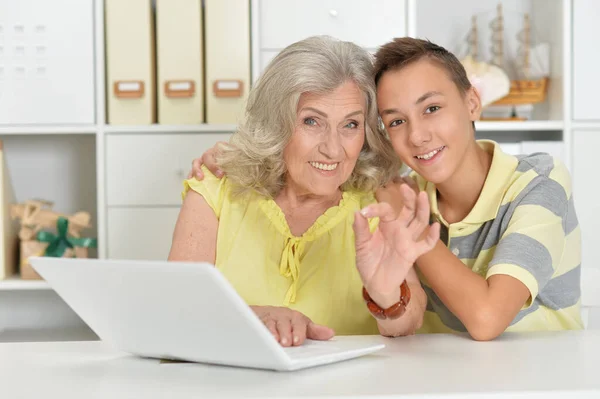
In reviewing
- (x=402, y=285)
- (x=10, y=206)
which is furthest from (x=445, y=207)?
(x=10, y=206)

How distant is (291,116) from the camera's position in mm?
1438

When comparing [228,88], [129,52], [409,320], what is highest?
[129,52]

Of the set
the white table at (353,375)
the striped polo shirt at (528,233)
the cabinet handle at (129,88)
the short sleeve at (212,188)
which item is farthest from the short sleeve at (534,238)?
the cabinet handle at (129,88)

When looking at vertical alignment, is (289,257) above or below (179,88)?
below

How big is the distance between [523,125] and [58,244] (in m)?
1.45

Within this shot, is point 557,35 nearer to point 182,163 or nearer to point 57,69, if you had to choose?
point 182,163

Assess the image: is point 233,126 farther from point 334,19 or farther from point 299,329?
point 299,329

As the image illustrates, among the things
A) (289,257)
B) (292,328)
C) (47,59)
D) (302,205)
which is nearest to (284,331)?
(292,328)

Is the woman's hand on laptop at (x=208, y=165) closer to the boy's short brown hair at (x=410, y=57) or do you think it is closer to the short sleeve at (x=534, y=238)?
the boy's short brown hair at (x=410, y=57)

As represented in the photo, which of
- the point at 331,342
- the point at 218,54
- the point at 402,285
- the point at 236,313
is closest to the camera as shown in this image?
the point at 236,313

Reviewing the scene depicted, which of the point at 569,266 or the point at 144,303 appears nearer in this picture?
the point at 144,303

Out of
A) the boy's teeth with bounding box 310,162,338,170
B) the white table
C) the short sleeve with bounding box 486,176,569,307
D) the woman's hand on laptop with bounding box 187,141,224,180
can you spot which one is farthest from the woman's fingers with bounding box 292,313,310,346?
Result: the woman's hand on laptop with bounding box 187,141,224,180

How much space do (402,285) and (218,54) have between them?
4.26 ft

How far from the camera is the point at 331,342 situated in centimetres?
99
